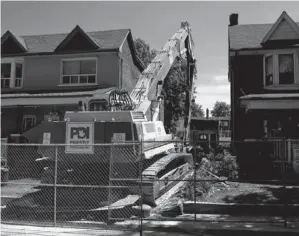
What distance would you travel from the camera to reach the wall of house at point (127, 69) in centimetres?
2180

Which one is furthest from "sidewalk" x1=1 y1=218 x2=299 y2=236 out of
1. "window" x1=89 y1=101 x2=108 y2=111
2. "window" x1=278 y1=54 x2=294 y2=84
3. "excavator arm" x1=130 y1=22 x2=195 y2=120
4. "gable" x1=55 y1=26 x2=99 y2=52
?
"gable" x1=55 y1=26 x2=99 y2=52

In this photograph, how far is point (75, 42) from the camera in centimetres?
2111

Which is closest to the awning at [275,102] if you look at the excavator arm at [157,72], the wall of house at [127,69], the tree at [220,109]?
the excavator arm at [157,72]

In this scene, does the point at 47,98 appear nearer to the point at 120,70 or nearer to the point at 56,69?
the point at 56,69

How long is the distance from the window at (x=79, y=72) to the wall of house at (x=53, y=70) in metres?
0.31

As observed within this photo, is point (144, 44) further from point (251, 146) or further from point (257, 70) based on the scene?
point (251, 146)

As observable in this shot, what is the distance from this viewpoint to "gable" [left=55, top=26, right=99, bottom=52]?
2081cm

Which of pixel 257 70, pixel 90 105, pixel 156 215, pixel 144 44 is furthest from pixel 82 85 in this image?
pixel 144 44

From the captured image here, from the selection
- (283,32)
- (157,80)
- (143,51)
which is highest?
(143,51)

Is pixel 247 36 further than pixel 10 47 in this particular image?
No

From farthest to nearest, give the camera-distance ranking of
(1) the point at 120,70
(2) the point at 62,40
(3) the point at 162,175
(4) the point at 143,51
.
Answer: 1. (4) the point at 143,51
2. (2) the point at 62,40
3. (1) the point at 120,70
4. (3) the point at 162,175

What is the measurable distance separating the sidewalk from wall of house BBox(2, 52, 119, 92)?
1350 cm

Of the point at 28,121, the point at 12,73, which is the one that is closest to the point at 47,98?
the point at 28,121

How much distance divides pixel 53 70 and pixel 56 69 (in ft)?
0.71
